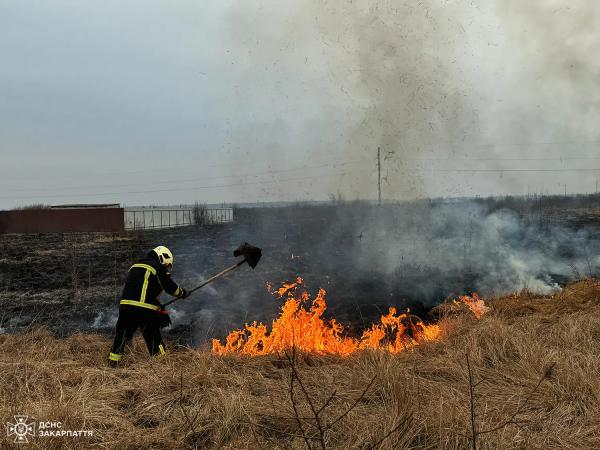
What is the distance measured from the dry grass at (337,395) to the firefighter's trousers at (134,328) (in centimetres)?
23

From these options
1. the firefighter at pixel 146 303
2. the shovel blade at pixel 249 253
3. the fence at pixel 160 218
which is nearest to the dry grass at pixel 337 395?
the firefighter at pixel 146 303

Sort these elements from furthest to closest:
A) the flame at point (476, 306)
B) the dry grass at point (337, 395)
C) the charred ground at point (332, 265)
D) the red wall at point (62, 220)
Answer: the red wall at point (62, 220) < the charred ground at point (332, 265) < the flame at point (476, 306) < the dry grass at point (337, 395)

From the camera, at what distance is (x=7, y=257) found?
62.7ft

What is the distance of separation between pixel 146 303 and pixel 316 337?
3143 millimetres

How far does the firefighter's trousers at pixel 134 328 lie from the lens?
5.57m

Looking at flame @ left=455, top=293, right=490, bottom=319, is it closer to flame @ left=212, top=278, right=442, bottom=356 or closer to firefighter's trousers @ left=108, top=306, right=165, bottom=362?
flame @ left=212, top=278, right=442, bottom=356

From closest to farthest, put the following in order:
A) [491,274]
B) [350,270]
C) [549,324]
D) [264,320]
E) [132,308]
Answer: [132,308] → [549,324] → [264,320] → [491,274] → [350,270]

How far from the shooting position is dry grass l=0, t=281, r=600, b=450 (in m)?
3.21

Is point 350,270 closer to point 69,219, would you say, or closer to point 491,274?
point 491,274

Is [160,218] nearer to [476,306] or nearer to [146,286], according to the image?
[476,306]

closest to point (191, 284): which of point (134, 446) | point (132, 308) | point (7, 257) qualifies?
point (132, 308)

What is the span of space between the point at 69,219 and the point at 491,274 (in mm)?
28117

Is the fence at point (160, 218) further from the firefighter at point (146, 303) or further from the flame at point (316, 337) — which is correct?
the firefighter at point (146, 303)

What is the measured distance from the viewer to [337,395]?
409 centimetres
